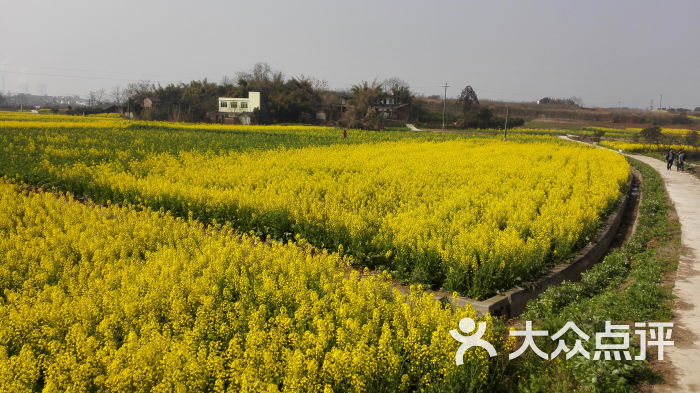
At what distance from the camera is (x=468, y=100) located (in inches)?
3123

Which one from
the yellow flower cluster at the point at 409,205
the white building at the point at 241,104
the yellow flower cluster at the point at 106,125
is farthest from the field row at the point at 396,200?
the white building at the point at 241,104

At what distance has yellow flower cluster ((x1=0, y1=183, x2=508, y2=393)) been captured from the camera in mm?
4117

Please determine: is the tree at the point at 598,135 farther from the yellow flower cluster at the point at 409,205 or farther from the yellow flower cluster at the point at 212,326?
the yellow flower cluster at the point at 212,326

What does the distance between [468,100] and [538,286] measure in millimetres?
74933

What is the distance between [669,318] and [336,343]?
→ 14.2 ft

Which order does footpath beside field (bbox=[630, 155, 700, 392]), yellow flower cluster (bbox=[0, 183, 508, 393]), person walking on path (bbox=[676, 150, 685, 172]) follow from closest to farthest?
yellow flower cluster (bbox=[0, 183, 508, 393]) < footpath beside field (bbox=[630, 155, 700, 392]) < person walking on path (bbox=[676, 150, 685, 172])

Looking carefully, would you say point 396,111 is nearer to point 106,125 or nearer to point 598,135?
point 598,135

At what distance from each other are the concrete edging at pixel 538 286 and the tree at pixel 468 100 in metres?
67.2

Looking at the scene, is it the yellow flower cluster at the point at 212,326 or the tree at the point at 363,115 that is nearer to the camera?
the yellow flower cluster at the point at 212,326

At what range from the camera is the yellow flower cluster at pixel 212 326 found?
4117 mm

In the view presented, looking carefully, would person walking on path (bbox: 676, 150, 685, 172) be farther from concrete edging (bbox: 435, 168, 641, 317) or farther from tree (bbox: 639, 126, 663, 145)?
tree (bbox: 639, 126, 663, 145)

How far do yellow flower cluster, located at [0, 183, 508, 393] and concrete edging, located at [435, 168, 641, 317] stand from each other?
1.19 meters

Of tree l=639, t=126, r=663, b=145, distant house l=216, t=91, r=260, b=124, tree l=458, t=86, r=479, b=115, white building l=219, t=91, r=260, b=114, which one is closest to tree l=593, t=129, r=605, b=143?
tree l=639, t=126, r=663, b=145

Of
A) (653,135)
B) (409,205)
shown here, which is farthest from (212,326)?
(653,135)
